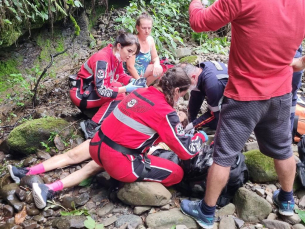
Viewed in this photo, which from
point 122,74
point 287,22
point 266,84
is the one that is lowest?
point 122,74

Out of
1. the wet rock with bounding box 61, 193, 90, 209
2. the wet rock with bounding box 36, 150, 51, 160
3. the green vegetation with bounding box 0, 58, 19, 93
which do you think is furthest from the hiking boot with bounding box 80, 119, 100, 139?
the green vegetation with bounding box 0, 58, 19, 93

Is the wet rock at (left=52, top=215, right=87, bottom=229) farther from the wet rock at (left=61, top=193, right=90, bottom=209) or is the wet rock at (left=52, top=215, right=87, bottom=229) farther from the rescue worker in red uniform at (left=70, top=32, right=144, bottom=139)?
the rescue worker in red uniform at (left=70, top=32, right=144, bottom=139)

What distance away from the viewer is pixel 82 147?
13.2 ft

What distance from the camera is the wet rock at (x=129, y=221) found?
10.2 ft

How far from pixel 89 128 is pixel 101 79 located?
2.41ft

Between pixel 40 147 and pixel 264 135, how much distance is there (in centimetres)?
316

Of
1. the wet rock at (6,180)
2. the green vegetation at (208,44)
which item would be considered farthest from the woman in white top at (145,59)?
the wet rock at (6,180)

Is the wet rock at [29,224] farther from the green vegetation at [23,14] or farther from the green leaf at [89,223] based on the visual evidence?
the green vegetation at [23,14]

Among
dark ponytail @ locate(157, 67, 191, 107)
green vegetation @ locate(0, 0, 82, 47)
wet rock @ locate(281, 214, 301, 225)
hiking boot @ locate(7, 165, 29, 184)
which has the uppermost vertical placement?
green vegetation @ locate(0, 0, 82, 47)

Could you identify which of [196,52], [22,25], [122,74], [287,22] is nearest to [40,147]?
[122,74]

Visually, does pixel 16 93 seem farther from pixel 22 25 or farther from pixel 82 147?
pixel 82 147

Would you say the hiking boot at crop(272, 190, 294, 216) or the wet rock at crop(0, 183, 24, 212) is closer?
the hiking boot at crop(272, 190, 294, 216)

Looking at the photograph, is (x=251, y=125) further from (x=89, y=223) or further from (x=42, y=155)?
(x=42, y=155)

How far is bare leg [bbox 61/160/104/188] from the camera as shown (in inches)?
139
